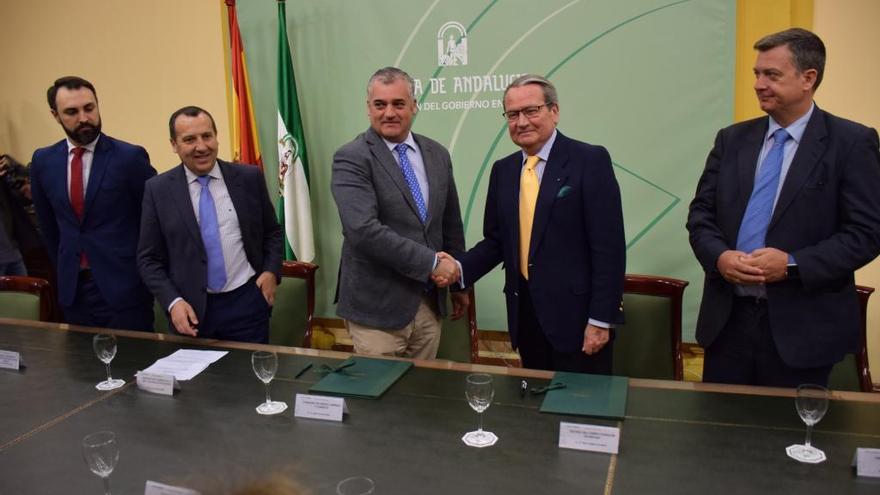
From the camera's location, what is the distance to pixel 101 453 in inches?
52.3

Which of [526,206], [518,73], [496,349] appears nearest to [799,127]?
[526,206]

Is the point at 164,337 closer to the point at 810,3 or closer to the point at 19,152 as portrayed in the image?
the point at 810,3

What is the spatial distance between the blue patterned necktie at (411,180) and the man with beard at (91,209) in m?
1.28

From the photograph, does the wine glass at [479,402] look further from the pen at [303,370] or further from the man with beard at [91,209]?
the man with beard at [91,209]

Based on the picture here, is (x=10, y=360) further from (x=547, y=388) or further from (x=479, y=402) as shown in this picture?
(x=547, y=388)

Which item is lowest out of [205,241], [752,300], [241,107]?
[752,300]

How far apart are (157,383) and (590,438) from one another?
4.03ft

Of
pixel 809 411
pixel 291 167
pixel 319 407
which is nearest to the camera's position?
pixel 809 411

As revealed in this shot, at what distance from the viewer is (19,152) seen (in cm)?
517

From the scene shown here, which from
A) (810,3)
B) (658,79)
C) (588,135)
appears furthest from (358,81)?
(810,3)

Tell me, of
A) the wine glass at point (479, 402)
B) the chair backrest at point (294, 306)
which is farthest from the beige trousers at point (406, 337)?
the wine glass at point (479, 402)

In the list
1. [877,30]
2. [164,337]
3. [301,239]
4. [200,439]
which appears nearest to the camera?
[200,439]

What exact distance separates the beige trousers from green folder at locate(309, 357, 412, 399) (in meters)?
0.37

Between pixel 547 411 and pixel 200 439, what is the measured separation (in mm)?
853
